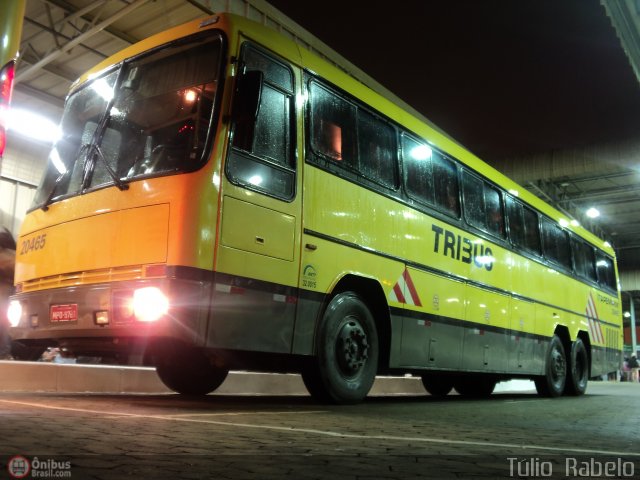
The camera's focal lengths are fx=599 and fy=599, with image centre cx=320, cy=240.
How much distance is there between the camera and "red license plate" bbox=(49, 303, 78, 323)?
5090 mm

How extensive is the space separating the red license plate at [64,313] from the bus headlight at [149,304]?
2.49 feet

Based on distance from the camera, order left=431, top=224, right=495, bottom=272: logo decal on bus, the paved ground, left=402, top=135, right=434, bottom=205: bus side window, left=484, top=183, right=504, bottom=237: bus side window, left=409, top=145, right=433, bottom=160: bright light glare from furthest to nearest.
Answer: left=484, top=183, right=504, bottom=237: bus side window, left=431, top=224, right=495, bottom=272: logo decal on bus, left=409, top=145, right=433, bottom=160: bright light glare, left=402, top=135, right=434, bottom=205: bus side window, the paved ground

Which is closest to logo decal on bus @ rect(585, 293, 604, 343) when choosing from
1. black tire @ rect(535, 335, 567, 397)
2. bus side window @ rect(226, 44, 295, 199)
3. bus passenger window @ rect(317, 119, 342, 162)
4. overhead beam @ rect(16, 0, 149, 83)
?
black tire @ rect(535, 335, 567, 397)

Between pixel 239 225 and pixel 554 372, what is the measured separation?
8092 millimetres

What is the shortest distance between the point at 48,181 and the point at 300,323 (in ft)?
9.72

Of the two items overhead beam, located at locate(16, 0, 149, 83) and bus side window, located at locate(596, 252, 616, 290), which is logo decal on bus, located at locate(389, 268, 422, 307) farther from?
bus side window, located at locate(596, 252, 616, 290)

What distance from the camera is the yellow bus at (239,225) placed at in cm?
475

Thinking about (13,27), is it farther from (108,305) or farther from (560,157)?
(560,157)

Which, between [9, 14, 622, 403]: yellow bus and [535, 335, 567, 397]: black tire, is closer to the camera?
[9, 14, 622, 403]: yellow bus

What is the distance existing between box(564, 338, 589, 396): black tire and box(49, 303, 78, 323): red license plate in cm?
942

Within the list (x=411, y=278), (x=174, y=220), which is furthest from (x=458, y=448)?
(x=411, y=278)

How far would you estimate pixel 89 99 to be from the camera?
6008 millimetres

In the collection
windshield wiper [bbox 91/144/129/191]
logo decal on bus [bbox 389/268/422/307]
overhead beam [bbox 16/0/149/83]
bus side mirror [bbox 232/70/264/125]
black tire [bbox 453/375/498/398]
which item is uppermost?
overhead beam [bbox 16/0/149/83]

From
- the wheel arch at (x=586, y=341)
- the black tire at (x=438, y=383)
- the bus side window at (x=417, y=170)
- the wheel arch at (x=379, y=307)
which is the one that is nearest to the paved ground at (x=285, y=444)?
the wheel arch at (x=379, y=307)
